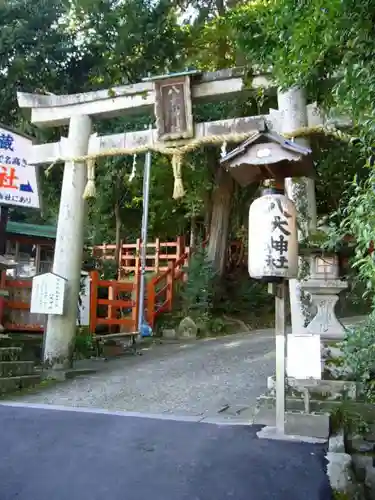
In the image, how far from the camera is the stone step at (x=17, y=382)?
7.57 m

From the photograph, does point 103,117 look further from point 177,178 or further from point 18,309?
point 18,309

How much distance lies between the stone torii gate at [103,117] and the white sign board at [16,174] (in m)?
0.22

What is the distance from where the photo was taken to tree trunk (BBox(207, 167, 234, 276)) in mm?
15984

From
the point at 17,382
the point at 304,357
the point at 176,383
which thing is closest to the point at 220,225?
the point at 176,383

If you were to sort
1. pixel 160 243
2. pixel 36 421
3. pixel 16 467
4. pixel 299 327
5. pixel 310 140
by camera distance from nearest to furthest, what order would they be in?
pixel 16 467 → pixel 36 421 → pixel 299 327 → pixel 310 140 → pixel 160 243

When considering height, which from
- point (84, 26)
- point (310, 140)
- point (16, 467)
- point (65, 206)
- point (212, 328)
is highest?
point (84, 26)

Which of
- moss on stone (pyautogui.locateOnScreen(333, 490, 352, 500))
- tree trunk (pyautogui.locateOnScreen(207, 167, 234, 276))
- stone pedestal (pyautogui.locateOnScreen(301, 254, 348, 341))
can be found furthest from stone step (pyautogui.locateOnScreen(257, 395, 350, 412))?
tree trunk (pyautogui.locateOnScreen(207, 167, 234, 276))

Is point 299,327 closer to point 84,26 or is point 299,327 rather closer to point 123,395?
point 123,395

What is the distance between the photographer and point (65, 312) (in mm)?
9062

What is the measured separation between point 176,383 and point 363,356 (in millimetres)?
3284

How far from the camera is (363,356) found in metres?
5.61

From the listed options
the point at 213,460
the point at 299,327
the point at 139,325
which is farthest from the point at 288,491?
the point at 139,325

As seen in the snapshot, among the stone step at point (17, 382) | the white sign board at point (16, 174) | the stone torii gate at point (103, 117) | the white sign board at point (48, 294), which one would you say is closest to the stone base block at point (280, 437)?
the stone step at point (17, 382)

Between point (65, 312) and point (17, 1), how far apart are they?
8.14 metres
